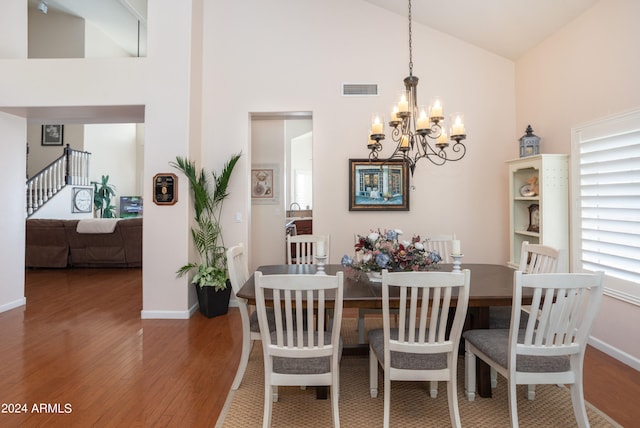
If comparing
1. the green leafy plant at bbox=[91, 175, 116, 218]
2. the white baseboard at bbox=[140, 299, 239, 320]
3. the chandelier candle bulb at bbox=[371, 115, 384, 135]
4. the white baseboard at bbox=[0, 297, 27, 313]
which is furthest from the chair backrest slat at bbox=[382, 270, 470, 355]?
the green leafy plant at bbox=[91, 175, 116, 218]

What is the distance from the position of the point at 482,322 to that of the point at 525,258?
2.63 feet

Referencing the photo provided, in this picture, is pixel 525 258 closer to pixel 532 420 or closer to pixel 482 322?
pixel 482 322

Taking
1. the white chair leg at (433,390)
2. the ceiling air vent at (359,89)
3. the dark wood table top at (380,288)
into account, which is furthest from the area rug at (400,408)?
the ceiling air vent at (359,89)

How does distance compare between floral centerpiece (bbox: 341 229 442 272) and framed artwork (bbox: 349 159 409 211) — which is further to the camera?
framed artwork (bbox: 349 159 409 211)

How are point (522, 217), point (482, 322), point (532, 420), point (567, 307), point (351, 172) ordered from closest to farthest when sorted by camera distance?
1. point (567, 307)
2. point (532, 420)
3. point (482, 322)
4. point (522, 217)
5. point (351, 172)

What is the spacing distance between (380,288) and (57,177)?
9365 millimetres

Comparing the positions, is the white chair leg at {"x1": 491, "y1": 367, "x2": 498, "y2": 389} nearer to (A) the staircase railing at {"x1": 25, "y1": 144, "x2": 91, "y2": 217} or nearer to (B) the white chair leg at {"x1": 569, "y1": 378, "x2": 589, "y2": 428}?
(B) the white chair leg at {"x1": 569, "y1": 378, "x2": 589, "y2": 428}

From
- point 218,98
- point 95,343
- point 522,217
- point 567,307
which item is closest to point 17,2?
point 218,98

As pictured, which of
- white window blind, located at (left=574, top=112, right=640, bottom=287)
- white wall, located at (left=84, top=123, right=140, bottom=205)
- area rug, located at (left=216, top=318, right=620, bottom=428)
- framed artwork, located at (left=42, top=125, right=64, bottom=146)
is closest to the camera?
area rug, located at (left=216, top=318, right=620, bottom=428)

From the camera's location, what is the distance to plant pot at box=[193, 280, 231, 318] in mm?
3644

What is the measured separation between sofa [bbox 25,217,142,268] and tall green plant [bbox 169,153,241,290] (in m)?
2.98

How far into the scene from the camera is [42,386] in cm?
227

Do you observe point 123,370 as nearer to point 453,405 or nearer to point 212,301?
point 212,301

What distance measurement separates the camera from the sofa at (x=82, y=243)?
5.91 meters
